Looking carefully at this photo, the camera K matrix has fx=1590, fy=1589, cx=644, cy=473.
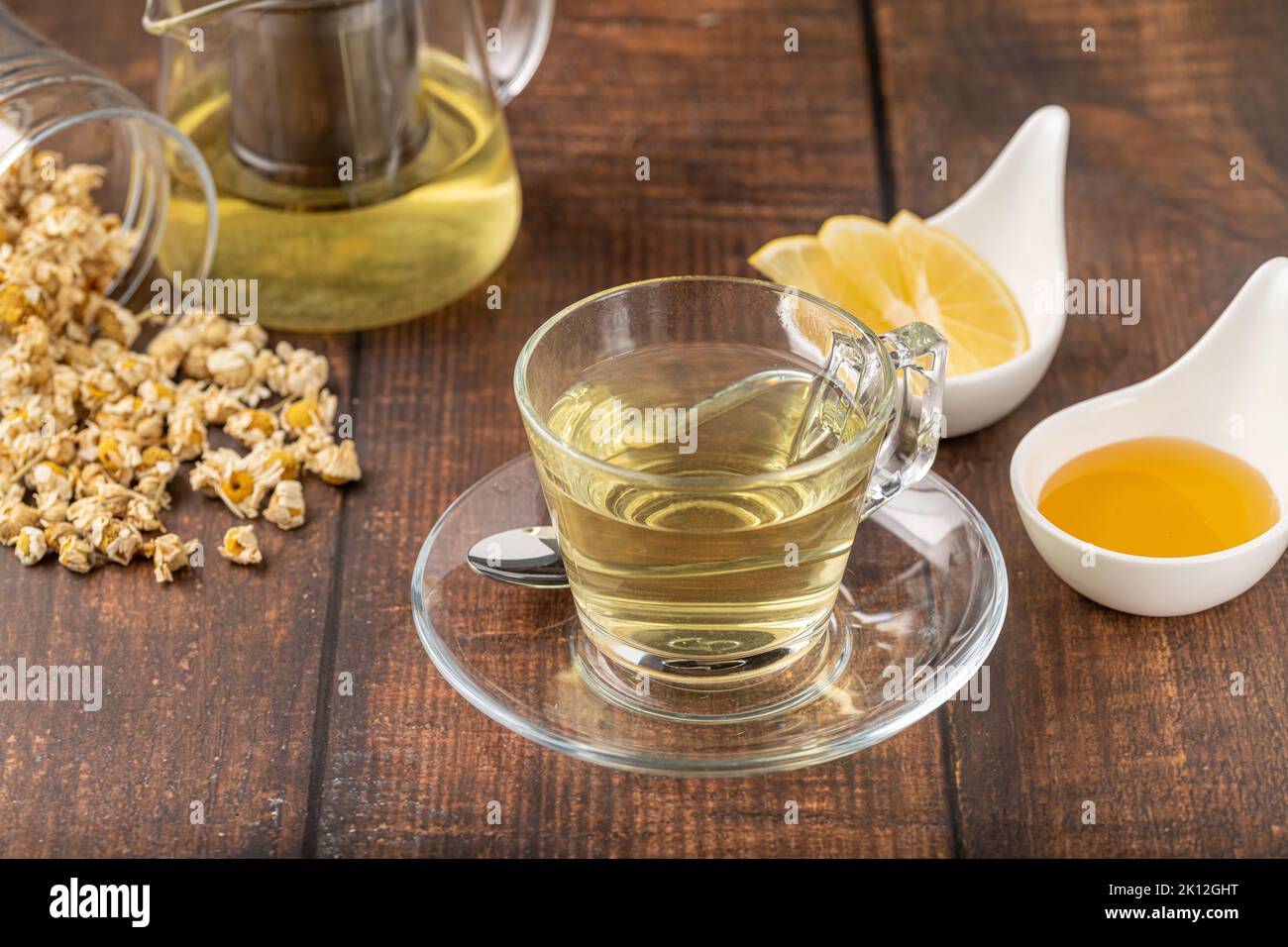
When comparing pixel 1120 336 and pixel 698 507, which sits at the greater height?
pixel 698 507

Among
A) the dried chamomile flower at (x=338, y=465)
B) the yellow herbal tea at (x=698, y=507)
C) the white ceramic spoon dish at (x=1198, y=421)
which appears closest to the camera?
the yellow herbal tea at (x=698, y=507)

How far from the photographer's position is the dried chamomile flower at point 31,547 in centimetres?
90

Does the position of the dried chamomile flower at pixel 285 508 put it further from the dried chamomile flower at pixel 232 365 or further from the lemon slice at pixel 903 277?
the lemon slice at pixel 903 277

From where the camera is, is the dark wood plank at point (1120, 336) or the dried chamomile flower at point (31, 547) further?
the dried chamomile flower at point (31, 547)

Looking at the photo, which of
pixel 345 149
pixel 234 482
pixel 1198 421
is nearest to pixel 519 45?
pixel 345 149

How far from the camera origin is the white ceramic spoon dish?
0.84 metres

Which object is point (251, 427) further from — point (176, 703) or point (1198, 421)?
point (1198, 421)

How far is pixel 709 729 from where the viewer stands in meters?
0.75

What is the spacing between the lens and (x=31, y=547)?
90cm

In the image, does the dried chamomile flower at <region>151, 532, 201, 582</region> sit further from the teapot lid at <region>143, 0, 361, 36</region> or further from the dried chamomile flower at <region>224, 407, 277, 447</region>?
the teapot lid at <region>143, 0, 361, 36</region>

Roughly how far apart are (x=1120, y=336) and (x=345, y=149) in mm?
526

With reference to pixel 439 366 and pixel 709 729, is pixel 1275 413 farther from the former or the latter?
pixel 439 366

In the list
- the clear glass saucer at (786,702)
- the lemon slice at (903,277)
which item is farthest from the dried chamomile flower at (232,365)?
the lemon slice at (903,277)

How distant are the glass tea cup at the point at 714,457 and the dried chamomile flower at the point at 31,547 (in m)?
0.32
